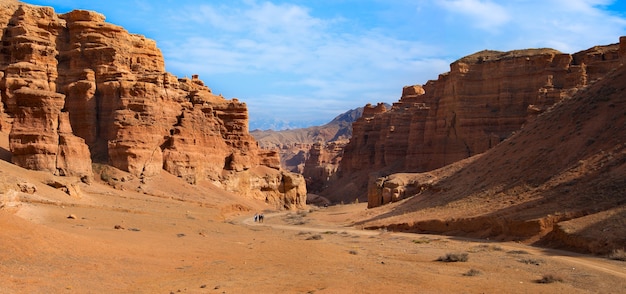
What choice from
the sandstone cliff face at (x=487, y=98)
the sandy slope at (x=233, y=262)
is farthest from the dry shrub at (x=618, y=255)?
the sandstone cliff face at (x=487, y=98)

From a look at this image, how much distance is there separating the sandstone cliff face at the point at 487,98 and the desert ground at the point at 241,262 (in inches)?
1381

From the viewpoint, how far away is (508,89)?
2413 inches

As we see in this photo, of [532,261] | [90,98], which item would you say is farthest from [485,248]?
[90,98]

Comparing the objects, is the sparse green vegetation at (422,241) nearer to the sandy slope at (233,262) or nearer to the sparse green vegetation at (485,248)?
the sandy slope at (233,262)

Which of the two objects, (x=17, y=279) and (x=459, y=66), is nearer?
(x=17, y=279)

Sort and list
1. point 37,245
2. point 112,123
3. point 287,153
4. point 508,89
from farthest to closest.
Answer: point 287,153, point 508,89, point 112,123, point 37,245

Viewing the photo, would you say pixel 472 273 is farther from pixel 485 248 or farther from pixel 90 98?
pixel 90 98

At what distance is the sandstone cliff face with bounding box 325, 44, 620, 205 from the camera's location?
5756 centimetres

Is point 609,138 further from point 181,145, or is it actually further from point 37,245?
point 181,145

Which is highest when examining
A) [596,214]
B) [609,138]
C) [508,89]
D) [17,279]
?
[508,89]

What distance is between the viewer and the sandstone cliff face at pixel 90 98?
3495cm

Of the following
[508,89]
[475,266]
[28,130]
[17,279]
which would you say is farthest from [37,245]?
[508,89]

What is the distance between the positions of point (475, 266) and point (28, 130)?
93.4 feet

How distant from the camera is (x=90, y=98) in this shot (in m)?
41.4
